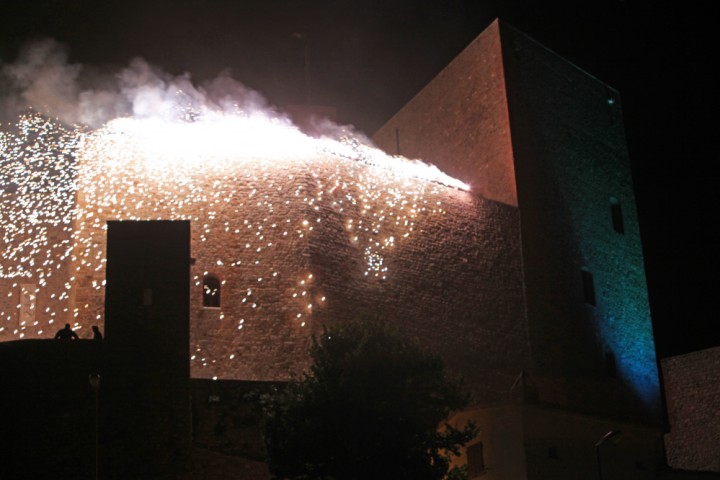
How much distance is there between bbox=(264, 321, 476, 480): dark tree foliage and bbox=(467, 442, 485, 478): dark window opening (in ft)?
10.4

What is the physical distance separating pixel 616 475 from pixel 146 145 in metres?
12.2

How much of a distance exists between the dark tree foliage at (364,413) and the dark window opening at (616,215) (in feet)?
38.9

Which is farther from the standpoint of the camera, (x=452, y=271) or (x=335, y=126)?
(x=335, y=126)

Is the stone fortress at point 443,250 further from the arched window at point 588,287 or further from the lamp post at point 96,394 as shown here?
the lamp post at point 96,394

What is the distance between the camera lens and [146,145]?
19.1 m

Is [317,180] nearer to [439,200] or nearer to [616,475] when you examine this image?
[439,200]

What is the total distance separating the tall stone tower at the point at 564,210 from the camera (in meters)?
22.1

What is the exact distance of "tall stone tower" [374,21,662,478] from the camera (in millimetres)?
22078

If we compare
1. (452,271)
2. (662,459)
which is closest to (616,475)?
(662,459)

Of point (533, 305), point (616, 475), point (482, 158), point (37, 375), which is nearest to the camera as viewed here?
point (37, 375)

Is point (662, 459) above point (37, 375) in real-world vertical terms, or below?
below

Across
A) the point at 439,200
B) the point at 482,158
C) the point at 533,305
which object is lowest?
the point at 533,305

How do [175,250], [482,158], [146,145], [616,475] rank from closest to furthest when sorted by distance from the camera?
[175,250] → [146,145] → [616,475] → [482,158]

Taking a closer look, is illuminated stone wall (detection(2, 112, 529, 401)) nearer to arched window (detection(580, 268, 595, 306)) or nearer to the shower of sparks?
the shower of sparks
